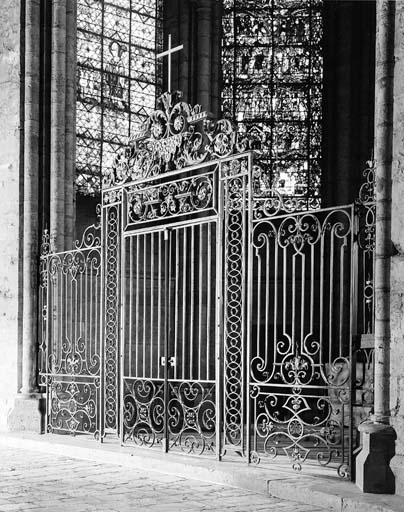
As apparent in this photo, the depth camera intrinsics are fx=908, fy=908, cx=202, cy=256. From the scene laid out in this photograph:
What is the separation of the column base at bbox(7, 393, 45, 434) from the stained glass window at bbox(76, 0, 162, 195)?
174 inches

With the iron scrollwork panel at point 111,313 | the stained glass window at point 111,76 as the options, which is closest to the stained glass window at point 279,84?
the stained glass window at point 111,76

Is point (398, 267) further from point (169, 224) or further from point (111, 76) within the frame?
point (111, 76)

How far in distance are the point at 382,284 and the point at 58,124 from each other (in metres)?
5.48

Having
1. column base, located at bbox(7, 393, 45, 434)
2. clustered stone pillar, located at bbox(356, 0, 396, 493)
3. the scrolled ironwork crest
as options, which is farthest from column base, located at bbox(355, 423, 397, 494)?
column base, located at bbox(7, 393, 45, 434)

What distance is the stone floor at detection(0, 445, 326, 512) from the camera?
6.50 m

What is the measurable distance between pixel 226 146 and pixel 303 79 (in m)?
7.80

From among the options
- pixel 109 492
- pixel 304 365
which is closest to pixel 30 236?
pixel 109 492

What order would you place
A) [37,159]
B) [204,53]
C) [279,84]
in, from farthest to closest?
1. [279,84]
2. [204,53]
3. [37,159]

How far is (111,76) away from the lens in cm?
1490

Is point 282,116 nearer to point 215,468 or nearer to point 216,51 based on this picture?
point 216,51

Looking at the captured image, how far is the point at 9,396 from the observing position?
10844 mm

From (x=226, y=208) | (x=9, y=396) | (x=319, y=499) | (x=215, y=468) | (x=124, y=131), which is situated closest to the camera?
(x=319, y=499)

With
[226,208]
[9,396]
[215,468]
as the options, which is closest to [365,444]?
[215,468]

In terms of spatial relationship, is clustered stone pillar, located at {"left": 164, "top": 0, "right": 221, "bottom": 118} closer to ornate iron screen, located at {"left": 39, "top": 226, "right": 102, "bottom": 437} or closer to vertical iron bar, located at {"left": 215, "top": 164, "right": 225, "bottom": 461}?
ornate iron screen, located at {"left": 39, "top": 226, "right": 102, "bottom": 437}
